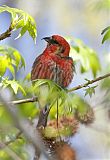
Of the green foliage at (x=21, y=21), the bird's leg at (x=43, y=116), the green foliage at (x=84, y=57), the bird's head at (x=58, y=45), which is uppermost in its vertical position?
the green foliage at (x=21, y=21)

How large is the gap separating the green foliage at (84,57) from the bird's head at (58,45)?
0.20m

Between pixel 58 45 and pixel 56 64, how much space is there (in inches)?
Result: 6.9

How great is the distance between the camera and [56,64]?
15.1ft

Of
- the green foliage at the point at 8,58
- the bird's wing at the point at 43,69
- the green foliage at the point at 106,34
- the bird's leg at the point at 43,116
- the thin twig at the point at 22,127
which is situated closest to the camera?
the thin twig at the point at 22,127

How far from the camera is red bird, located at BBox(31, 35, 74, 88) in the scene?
14.9 ft

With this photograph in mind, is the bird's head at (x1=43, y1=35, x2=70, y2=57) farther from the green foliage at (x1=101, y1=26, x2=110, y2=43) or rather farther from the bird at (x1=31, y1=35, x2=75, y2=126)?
the green foliage at (x1=101, y1=26, x2=110, y2=43)

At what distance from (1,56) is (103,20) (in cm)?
804

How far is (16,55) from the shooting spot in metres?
3.89

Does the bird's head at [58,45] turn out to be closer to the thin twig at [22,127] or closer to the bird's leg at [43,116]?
the bird's leg at [43,116]

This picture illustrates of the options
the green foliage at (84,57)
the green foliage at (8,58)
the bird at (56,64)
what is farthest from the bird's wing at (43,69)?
the green foliage at (8,58)

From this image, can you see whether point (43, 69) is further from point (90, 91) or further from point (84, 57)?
point (90, 91)

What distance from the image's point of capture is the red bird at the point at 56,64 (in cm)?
454

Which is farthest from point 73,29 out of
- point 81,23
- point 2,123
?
point 2,123

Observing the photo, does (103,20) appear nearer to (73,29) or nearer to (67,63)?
(73,29)
